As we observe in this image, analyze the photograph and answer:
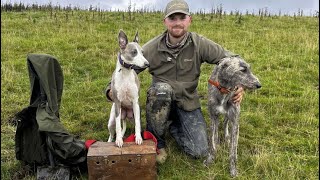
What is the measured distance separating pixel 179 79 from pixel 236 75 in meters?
1.56

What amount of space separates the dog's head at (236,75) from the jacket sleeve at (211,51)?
0.91 meters

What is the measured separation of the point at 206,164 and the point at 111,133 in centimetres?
161

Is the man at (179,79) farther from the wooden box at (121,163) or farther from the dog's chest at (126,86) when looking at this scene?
the wooden box at (121,163)

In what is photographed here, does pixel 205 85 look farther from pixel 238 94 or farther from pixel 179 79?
pixel 238 94

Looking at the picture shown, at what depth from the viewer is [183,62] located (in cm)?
671

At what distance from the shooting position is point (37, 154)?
564cm

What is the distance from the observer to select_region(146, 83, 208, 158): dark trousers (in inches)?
249

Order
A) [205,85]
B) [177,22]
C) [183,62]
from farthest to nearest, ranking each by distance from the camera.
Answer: [205,85] → [183,62] → [177,22]

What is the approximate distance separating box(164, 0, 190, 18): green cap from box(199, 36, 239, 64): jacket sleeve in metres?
0.65

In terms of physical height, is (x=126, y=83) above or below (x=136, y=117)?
above

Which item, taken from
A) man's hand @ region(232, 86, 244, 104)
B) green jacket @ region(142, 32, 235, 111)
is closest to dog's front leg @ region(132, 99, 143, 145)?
green jacket @ region(142, 32, 235, 111)

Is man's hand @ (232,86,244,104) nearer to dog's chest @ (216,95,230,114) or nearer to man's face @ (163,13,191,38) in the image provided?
dog's chest @ (216,95,230,114)

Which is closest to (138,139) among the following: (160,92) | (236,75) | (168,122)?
(160,92)

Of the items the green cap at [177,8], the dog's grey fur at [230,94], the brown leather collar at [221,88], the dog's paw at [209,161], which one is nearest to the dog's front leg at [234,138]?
the dog's grey fur at [230,94]
